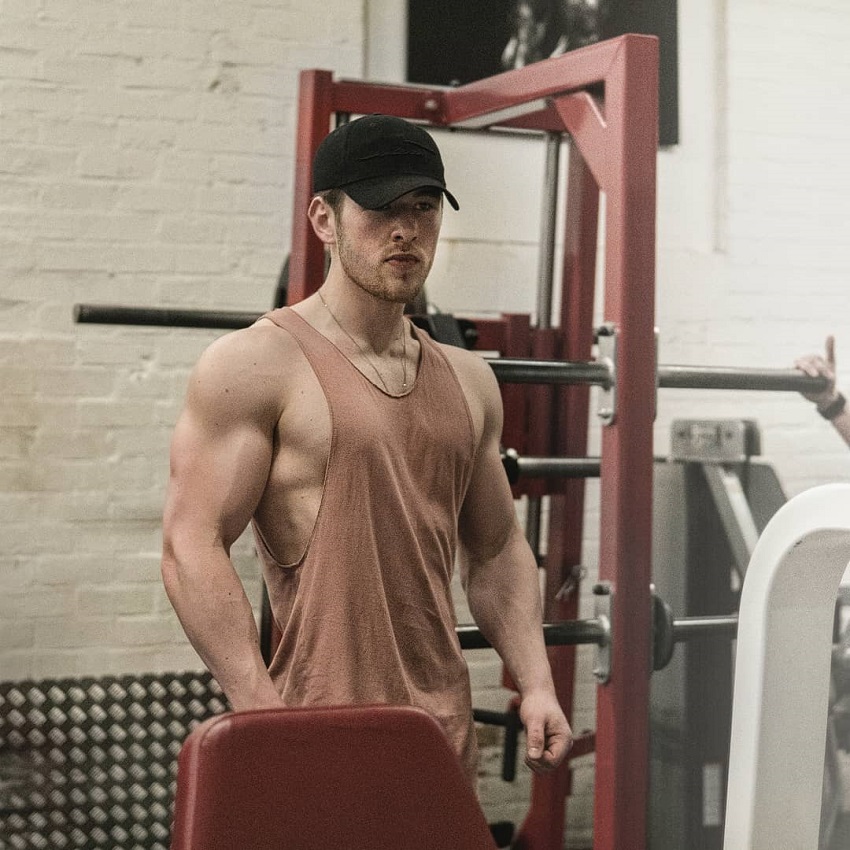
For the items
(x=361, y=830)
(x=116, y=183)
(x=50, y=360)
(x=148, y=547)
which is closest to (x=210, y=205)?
(x=116, y=183)

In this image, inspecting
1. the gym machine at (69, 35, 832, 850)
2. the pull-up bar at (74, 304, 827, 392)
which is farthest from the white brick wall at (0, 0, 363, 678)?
the gym machine at (69, 35, 832, 850)

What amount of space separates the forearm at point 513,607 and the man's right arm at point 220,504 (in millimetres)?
421

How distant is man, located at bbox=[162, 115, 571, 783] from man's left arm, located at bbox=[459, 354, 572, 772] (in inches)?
1.7

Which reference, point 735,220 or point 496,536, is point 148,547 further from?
point 735,220

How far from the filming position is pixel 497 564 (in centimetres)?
198

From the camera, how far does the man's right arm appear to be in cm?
165

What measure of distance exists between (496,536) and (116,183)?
1.71 metres

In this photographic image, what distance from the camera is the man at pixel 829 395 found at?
254cm

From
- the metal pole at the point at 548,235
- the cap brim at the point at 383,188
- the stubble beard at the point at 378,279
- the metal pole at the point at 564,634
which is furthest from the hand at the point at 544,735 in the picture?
the metal pole at the point at 548,235

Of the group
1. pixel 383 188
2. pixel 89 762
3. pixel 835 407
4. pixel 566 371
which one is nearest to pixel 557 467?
pixel 566 371

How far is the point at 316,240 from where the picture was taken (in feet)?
8.56

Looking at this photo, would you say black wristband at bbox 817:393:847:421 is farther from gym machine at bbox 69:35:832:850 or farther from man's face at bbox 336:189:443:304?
man's face at bbox 336:189:443:304

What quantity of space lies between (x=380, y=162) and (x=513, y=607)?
71 centimetres

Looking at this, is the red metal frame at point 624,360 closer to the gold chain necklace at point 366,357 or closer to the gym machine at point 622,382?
the gym machine at point 622,382
